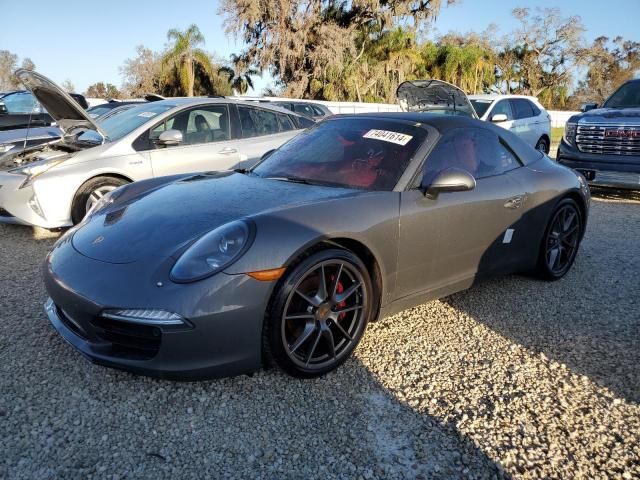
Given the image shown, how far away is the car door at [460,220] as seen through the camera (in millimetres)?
2932

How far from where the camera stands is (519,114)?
10242 millimetres

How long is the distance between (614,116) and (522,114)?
9.82ft

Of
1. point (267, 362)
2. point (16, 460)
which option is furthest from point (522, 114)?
point (16, 460)

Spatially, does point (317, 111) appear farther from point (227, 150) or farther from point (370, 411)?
point (370, 411)

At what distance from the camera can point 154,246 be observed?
2.43 meters

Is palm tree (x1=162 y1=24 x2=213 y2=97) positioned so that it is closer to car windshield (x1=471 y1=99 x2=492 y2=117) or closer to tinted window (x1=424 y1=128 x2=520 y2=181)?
car windshield (x1=471 y1=99 x2=492 y2=117)

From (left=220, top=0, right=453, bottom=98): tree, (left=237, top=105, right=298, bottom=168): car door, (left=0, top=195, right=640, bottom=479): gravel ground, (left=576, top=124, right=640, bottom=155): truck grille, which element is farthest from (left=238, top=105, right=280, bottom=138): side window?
(left=220, top=0, right=453, bottom=98): tree

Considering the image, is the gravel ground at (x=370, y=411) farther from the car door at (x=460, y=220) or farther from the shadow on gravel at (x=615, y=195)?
the shadow on gravel at (x=615, y=195)

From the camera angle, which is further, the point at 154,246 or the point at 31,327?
the point at 31,327

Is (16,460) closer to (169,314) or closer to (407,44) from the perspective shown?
(169,314)

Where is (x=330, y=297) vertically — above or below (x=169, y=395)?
above

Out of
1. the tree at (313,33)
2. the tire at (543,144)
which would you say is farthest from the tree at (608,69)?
the tire at (543,144)

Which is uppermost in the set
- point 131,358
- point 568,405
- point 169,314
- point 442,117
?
point 442,117

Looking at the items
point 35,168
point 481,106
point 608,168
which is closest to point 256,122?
point 35,168
